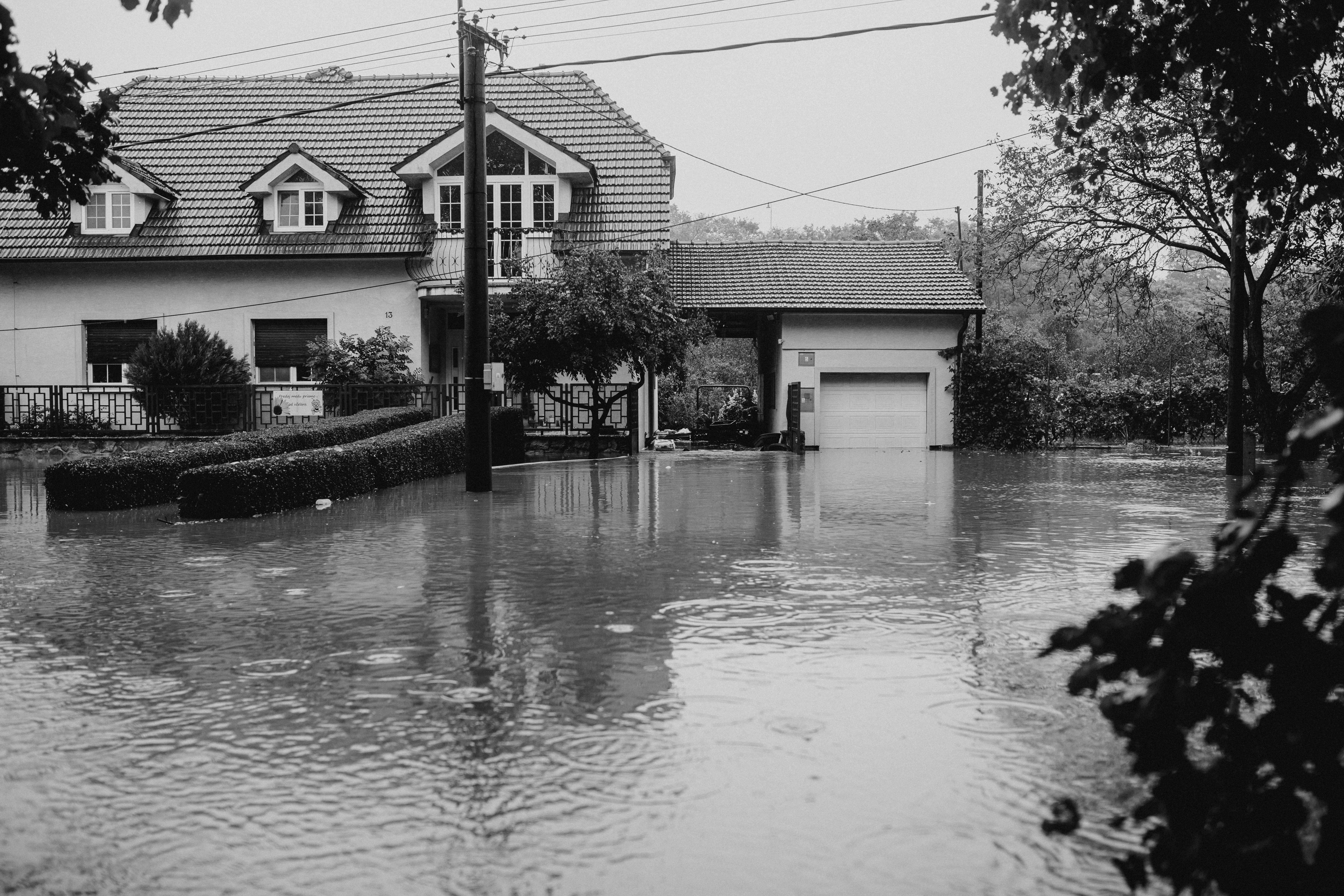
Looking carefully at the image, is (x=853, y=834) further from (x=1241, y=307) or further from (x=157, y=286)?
(x=157, y=286)

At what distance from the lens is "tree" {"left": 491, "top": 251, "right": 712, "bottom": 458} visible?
25.3 metres

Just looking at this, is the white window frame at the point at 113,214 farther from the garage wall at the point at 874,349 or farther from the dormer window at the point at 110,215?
the garage wall at the point at 874,349

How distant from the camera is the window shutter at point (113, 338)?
30484mm

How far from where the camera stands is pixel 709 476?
21.4m

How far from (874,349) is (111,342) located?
62.7ft

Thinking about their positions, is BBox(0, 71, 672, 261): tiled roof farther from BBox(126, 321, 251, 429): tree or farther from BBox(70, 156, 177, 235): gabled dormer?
BBox(126, 321, 251, 429): tree

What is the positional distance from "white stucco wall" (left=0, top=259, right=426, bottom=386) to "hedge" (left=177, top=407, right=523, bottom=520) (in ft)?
30.0

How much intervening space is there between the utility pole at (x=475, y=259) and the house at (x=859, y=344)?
1657 cm

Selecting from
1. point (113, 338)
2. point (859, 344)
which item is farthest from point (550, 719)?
point (859, 344)

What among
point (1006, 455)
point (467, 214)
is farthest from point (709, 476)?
point (1006, 455)

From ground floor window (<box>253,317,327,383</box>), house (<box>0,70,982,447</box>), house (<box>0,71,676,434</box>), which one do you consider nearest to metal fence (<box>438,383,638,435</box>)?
house (<box>0,70,982,447</box>)

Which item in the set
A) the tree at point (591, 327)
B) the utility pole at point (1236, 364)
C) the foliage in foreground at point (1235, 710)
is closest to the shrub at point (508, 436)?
the tree at point (591, 327)

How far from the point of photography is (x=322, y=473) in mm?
15344

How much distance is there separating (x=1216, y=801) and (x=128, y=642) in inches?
242
